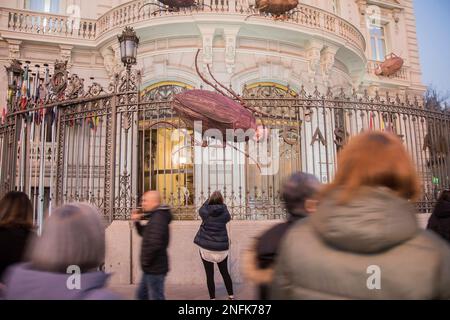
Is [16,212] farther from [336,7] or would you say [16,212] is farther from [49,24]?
[336,7]

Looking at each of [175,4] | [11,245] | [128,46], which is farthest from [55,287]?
[175,4]

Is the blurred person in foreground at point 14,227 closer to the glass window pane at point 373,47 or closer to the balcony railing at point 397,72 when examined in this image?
the balcony railing at point 397,72

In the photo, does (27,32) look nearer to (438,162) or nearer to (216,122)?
(216,122)

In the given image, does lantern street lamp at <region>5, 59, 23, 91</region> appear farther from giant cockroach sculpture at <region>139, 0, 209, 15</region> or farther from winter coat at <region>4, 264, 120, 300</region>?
winter coat at <region>4, 264, 120, 300</region>

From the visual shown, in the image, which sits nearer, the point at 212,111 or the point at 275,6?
the point at 212,111

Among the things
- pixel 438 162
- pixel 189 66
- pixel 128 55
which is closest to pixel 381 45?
pixel 189 66

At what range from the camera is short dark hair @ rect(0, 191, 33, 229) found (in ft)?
10.5

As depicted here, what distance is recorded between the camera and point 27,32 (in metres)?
13.3

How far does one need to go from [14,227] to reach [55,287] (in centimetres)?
183

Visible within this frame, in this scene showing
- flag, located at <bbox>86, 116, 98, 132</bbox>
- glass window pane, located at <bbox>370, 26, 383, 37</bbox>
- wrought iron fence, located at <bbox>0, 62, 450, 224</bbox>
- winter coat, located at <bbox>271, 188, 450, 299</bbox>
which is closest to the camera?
winter coat, located at <bbox>271, 188, 450, 299</bbox>

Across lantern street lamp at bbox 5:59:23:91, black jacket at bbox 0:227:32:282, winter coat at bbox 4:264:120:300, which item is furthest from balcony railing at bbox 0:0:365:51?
winter coat at bbox 4:264:120:300

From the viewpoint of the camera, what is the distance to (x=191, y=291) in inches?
251

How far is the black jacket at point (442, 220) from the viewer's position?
443 cm
